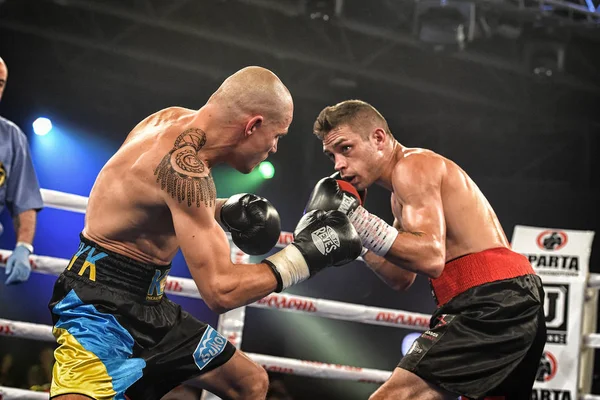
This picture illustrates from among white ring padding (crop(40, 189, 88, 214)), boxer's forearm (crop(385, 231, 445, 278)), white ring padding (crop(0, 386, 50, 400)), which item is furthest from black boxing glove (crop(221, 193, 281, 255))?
white ring padding (crop(0, 386, 50, 400))

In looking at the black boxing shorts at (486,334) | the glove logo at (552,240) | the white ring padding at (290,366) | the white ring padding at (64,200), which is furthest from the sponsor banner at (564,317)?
the white ring padding at (64,200)

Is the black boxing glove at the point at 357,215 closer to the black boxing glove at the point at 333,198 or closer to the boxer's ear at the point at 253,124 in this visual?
the black boxing glove at the point at 333,198

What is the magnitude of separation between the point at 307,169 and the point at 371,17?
7.45 ft

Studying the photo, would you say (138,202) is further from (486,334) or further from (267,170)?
(267,170)

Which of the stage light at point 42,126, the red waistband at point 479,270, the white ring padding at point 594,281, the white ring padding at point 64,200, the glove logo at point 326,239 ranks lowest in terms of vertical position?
the stage light at point 42,126

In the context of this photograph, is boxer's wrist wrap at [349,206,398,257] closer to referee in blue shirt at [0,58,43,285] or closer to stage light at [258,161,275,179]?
referee in blue shirt at [0,58,43,285]

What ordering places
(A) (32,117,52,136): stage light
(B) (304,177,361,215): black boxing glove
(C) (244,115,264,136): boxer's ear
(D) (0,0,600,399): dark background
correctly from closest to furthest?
(C) (244,115,264,136): boxer's ear, (B) (304,177,361,215): black boxing glove, (D) (0,0,600,399): dark background, (A) (32,117,52,136): stage light

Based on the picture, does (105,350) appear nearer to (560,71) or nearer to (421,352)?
(421,352)

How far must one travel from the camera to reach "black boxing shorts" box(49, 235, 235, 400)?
174cm

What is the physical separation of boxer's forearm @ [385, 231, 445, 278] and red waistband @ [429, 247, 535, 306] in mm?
119

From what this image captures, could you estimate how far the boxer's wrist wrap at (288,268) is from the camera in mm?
1761

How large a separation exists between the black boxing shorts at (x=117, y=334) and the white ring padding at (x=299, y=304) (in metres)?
0.73

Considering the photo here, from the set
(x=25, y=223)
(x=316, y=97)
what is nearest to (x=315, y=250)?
(x=25, y=223)

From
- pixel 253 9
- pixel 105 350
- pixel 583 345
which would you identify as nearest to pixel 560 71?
pixel 253 9
